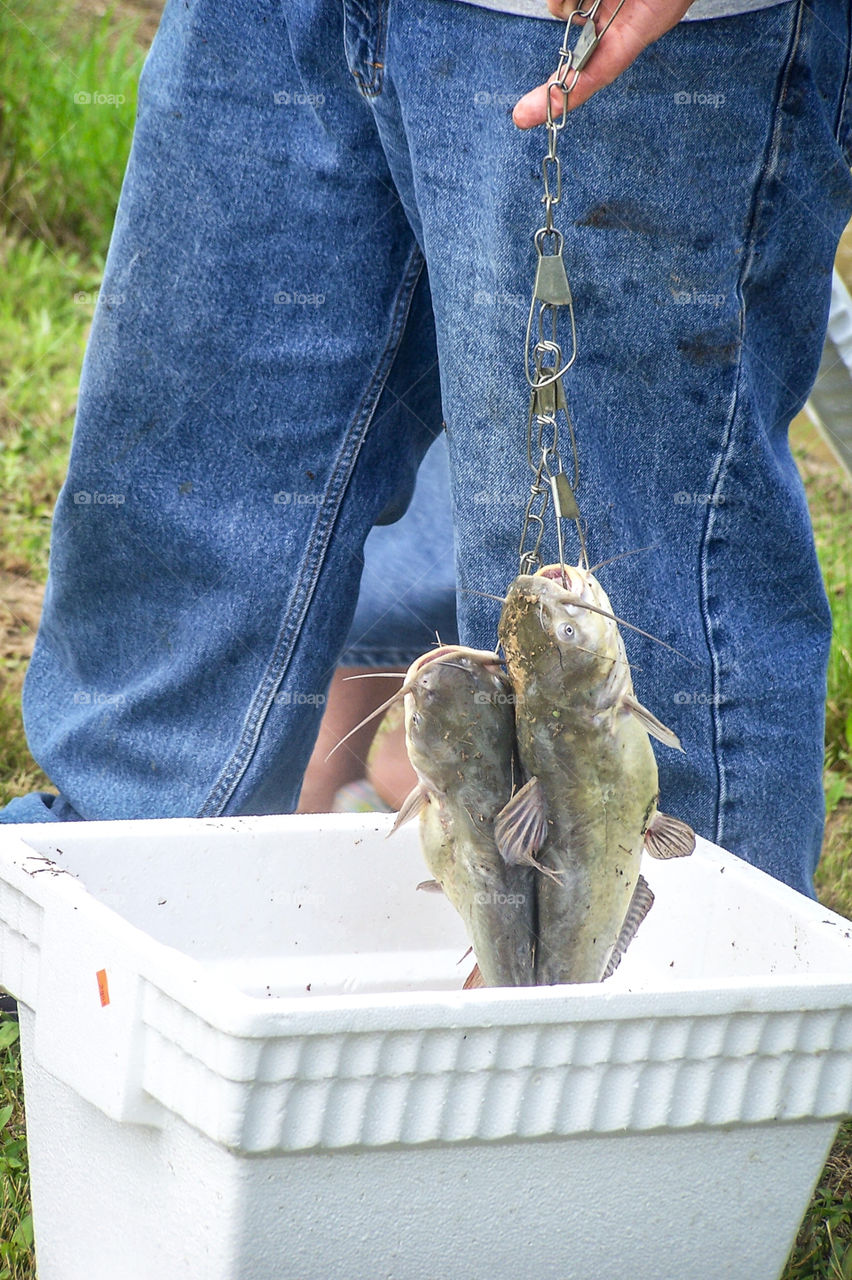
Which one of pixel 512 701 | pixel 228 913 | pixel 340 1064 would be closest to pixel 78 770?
pixel 228 913

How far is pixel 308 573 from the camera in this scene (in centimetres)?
228

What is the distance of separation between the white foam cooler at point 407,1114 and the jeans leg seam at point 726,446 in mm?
286

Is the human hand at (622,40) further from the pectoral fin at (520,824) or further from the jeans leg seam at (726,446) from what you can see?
the pectoral fin at (520,824)

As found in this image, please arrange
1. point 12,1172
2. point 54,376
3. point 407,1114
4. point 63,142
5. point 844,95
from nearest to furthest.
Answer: point 407,1114 < point 844,95 < point 12,1172 < point 54,376 < point 63,142

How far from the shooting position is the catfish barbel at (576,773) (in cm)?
157

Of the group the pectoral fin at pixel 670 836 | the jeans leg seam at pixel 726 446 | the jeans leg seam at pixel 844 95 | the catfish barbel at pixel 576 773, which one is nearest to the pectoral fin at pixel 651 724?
the catfish barbel at pixel 576 773

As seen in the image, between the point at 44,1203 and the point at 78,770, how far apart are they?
33.4 inches

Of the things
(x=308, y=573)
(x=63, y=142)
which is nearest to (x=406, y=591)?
(x=308, y=573)

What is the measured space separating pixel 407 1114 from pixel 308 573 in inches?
41.4

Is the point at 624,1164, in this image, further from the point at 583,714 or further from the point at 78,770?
the point at 78,770

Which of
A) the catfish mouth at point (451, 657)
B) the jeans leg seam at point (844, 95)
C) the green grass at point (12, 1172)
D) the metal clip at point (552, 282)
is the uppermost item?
the jeans leg seam at point (844, 95)

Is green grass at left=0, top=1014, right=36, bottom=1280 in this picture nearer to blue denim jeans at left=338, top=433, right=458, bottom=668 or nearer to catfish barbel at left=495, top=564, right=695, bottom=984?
catfish barbel at left=495, top=564, right=695, bottom=984

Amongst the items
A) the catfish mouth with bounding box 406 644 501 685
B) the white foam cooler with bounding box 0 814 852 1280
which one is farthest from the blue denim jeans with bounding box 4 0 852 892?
the white foam cooler with bounding box 0 814 852 1280

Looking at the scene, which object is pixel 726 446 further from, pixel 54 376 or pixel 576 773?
pixel 54 376
